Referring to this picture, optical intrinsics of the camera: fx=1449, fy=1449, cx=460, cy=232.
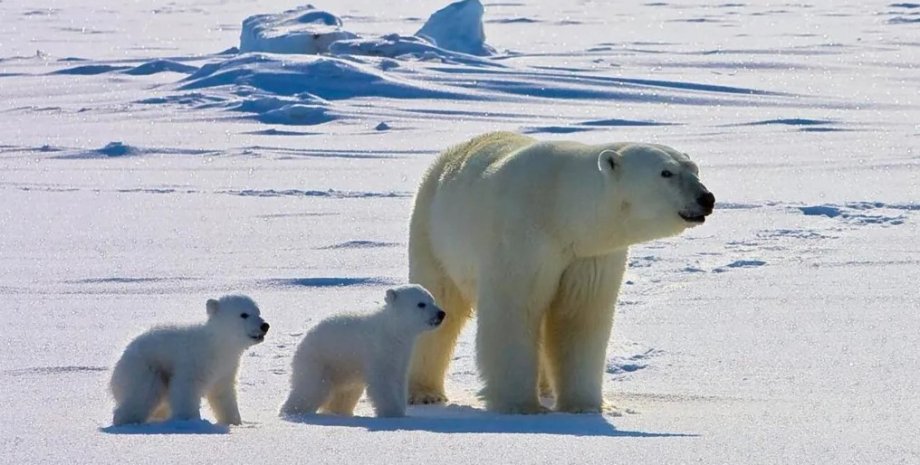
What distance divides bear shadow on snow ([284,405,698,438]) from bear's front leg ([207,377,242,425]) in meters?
0.19

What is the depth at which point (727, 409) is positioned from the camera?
4734 mm

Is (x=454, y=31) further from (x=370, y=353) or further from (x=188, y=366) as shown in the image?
(x=188, y=366)

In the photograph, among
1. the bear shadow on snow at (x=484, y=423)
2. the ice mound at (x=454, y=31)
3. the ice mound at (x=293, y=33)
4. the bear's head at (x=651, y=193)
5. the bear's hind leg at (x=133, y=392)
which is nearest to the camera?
the bear shadow on snow at (x=484, y=423)

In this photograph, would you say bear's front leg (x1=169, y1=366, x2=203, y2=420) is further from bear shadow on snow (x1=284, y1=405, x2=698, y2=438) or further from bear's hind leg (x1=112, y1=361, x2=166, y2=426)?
bear shadow on snow (x1=284, y1=405, x2=698, y2=438)

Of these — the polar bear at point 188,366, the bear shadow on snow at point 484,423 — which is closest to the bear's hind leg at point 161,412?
the polar bear at point 188,366

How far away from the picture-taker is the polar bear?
4383 mm

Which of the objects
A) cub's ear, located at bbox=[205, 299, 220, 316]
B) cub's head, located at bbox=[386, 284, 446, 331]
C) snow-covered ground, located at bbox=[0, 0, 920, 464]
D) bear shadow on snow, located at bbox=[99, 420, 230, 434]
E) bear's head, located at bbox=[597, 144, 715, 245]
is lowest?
snow-covered ground, located at bbox=[0, 0, 920, 464]

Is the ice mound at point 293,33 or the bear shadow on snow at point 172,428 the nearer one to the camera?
the bear shadow on snow at point 172,428

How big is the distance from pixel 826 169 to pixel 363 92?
574 centimetres

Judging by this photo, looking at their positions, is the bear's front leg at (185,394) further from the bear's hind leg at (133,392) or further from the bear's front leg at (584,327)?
the bear's front leg at (584,327)

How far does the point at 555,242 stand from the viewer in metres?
4.91

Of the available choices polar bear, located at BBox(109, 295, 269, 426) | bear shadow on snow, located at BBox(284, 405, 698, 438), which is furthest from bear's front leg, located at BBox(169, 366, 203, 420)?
bear shadow on snow, located at BBox(284, 405, 698, 438)

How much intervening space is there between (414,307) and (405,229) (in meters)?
3.74

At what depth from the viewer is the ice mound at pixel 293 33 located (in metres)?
17.1
